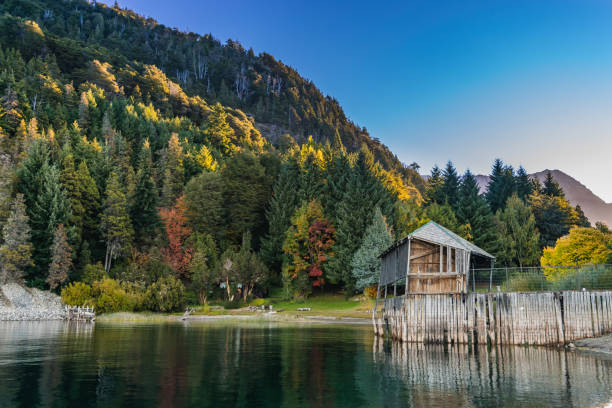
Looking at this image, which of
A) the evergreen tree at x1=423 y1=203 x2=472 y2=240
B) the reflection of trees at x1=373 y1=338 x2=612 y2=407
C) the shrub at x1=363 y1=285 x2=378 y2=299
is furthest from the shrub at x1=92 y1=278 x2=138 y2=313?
the evergreen tree at x1=423 y1=203 x2=472 y2=240

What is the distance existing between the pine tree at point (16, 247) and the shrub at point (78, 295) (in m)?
6.12

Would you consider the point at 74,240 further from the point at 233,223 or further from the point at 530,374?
the point at 530,374

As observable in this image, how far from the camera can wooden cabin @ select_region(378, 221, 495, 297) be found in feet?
97.8

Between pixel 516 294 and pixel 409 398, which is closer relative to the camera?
pixel 409 398

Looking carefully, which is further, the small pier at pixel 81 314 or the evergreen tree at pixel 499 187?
the evergreen tree at pixel 499 187

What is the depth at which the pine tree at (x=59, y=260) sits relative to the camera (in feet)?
185

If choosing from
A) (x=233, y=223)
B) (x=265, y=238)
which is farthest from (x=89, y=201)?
(x=265, y=238)

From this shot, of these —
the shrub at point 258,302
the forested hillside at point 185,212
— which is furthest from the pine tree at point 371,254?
the shrub at point 258,302

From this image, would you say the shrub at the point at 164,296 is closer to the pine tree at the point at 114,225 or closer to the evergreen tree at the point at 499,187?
the pine tree at the point at 114,225

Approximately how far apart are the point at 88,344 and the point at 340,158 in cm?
6044

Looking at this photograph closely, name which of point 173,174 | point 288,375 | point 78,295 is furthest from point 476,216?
point 288,375

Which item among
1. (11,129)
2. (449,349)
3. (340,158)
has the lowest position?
(449,349)

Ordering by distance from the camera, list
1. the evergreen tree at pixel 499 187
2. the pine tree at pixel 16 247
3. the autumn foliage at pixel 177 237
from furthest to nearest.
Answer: the evergreen tree at pixel 499 187 → the autumn foliage at pixel 177 237 → the pine tree at pixel 16 247

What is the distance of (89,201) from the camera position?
70.0 meters
